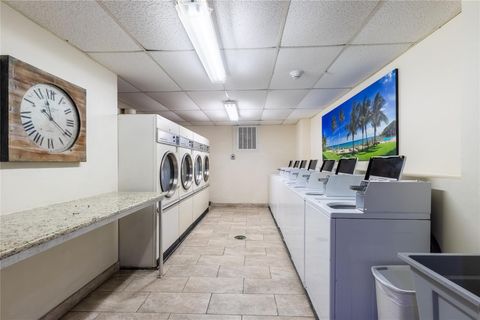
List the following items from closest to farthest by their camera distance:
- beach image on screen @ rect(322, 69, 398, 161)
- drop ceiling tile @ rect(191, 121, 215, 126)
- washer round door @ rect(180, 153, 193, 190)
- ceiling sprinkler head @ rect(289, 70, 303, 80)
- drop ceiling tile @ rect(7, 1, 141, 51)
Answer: drop ceiling tile @ rect(7, 1, 141, 51) → beach image on screen @ rect(322, 69, 398, 161) → ceiling sprinkler head @ rect(289, 70, 303, 80) → washer round door @ rect(180, 153, 193, 190) → drop ceiling tile @ rect(191, 121, 215, 126)

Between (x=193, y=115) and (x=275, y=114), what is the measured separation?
1.86 meters

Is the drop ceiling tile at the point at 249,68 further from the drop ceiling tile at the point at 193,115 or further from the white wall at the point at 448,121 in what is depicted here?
Result: the drop ceiling tile at the point at 193,115

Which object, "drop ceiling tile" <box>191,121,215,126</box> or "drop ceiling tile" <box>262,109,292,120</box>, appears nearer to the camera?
"drop ceiling tile" <box>262,109,292,120</box>

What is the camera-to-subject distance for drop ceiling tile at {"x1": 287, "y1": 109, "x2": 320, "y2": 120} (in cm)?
480

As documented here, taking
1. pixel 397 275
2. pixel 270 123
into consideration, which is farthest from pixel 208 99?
pixel 397 275

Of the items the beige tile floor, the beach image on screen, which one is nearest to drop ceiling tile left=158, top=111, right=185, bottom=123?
the beige tile floor

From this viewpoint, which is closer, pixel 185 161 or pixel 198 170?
pixel 185 161

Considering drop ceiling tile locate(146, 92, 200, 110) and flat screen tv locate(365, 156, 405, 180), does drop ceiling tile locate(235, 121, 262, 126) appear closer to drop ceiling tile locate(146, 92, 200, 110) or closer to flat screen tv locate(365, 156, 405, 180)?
drop ceiling tile locate(146, 92, 200, 110)

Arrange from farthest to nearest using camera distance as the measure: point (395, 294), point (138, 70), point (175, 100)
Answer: point (175, 100) < point (138, 70) < point (395, 294)

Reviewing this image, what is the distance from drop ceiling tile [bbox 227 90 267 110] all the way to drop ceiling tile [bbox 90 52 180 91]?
3.05 ft

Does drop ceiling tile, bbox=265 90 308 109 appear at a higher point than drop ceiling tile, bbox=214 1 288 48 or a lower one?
lower

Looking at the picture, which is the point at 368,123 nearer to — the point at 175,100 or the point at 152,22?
the point at 152,22

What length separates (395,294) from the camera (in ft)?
4.01

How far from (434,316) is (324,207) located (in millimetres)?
877
